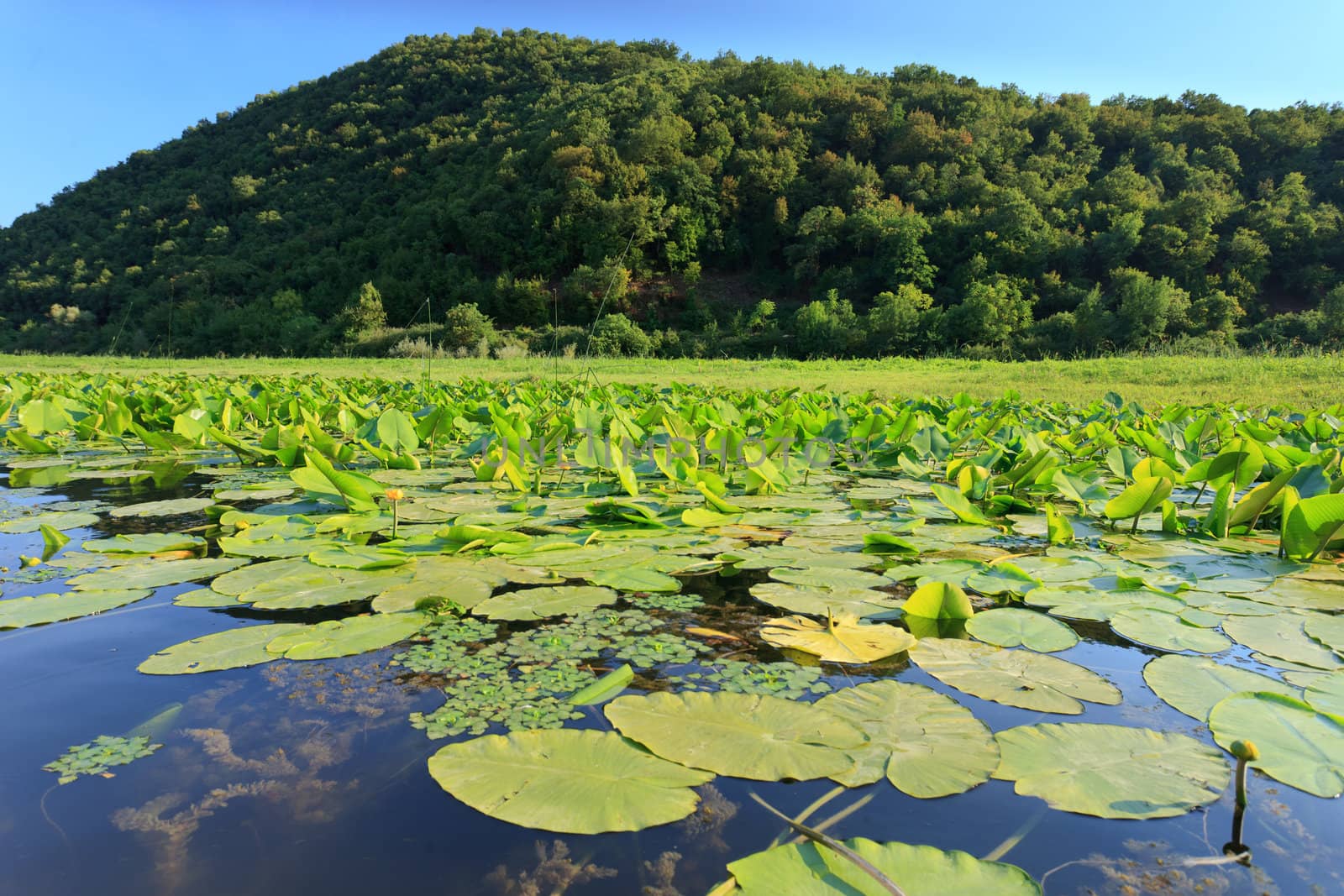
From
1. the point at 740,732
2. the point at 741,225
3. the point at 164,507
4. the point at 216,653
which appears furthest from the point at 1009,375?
the point at 741,225

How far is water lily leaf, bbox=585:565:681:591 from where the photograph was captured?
1262 mm

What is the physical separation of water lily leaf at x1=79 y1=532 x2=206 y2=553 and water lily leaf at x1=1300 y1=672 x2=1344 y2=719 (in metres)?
1.85

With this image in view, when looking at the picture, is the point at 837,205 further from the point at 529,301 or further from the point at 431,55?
the point at 431,55

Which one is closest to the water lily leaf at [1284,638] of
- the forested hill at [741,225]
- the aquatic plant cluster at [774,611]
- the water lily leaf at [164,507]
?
the aquatic plant cluster at [774,611]

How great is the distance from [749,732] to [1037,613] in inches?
24.3

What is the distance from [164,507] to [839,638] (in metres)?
1.83

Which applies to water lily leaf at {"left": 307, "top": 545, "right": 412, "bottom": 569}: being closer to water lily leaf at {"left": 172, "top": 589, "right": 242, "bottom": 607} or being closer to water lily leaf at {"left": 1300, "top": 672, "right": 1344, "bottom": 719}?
water lily leaf at {"left": 172, "top": 589, "right": 242, "bottom": 607}

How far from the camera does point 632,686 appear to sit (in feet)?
2.91

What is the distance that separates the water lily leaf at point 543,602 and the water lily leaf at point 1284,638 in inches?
36.3

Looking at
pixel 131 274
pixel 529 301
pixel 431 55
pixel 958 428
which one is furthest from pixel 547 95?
pixel 958 428

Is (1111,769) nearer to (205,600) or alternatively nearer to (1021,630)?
(1021,630)

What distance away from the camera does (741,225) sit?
34.8 meters

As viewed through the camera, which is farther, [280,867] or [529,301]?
[529,301]

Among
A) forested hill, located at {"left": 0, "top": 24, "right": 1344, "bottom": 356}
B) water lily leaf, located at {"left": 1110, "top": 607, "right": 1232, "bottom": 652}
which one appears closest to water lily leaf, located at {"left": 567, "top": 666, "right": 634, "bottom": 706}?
water lily leaf, located at {"left": 1110, "top": 607, "right": 1232, "bottom": 652}
